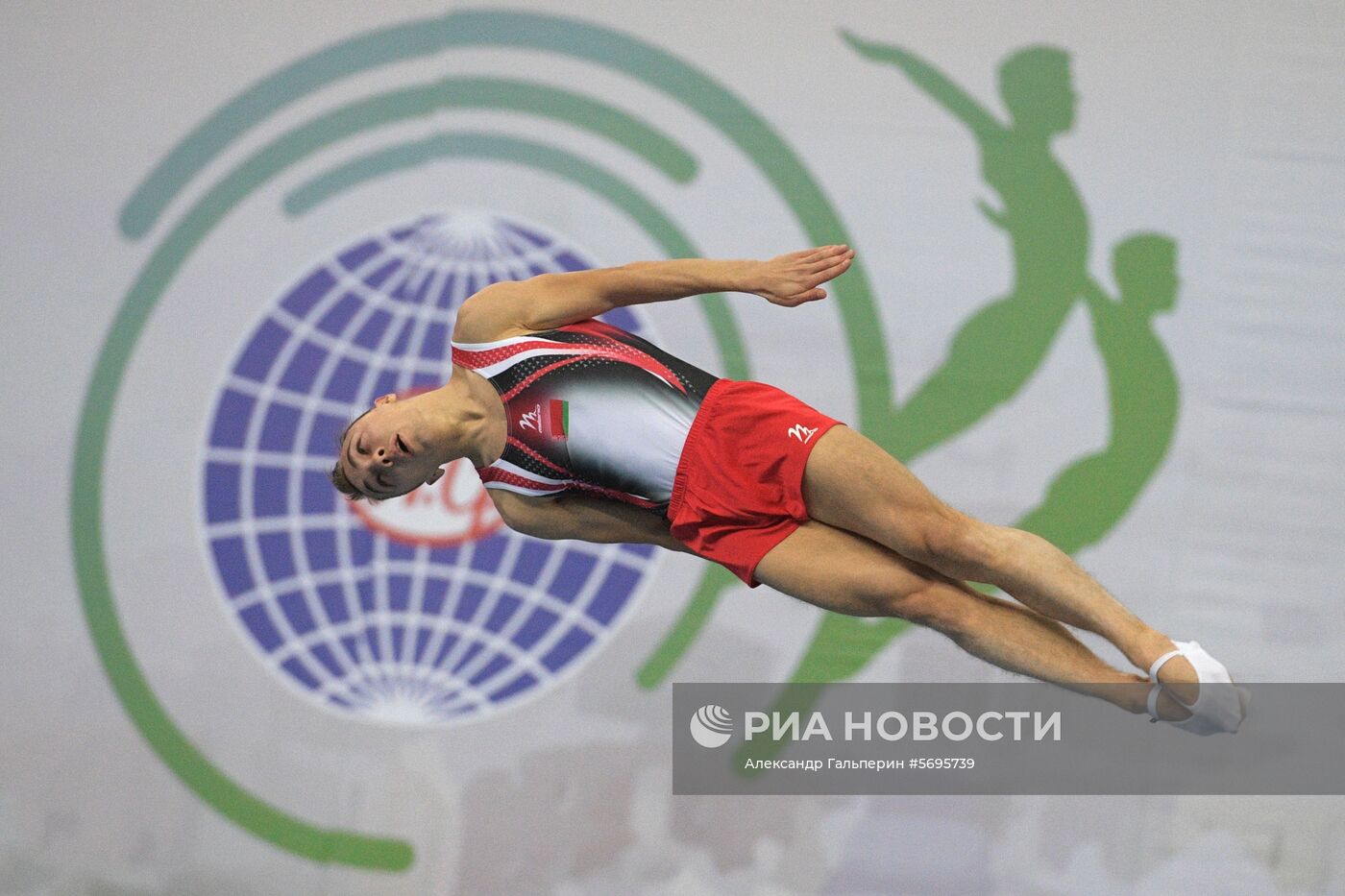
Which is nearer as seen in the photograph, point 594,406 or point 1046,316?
point 594,406

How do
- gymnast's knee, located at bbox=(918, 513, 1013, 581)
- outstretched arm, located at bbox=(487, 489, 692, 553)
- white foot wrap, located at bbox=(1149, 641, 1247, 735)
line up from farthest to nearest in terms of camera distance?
outstretched arm, located at bbox=(487, 489, 692, 553)
gymnast's knee, located at bbox=(918, 513, 1013, 581)
white foot wrap, located at bbox=(1149, 641, 1247, 735)

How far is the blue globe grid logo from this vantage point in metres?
4.61

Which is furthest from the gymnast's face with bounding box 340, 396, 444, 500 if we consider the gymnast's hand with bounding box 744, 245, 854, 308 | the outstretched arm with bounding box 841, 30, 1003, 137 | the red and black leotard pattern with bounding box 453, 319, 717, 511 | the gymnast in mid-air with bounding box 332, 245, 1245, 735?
the outstretched arm with bounding box 841, 30, 1003, 137

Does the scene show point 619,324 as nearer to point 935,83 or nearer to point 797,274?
point 935,83

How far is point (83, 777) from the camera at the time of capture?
4723mm

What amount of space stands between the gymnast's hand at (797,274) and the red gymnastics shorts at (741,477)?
229 millimetres

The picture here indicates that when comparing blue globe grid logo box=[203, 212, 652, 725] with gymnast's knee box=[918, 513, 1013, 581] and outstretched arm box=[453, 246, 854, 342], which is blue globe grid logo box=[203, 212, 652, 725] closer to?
outstretched arm box=[453, 246, 854, 342]

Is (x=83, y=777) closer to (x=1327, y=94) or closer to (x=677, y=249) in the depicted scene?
(x=677, y=249)

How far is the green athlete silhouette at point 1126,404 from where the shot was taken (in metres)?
4.47

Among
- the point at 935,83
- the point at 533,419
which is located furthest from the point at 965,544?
the point at 935,83

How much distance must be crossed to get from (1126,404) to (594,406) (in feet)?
7.26

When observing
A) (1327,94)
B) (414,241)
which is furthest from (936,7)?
(414,241)

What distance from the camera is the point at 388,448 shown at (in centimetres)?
305

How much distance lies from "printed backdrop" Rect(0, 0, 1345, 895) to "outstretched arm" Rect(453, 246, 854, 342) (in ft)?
4.92
